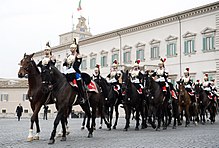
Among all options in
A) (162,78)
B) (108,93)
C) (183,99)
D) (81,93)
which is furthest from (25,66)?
(183,99)

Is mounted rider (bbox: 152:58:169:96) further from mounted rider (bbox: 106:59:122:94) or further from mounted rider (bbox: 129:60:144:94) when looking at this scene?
mounted rider (bbox: 106:59:122:94)

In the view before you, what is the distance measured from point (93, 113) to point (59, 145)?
12.0ft

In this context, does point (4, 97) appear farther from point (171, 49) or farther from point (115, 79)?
point (115, 79)

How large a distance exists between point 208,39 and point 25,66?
110 feet

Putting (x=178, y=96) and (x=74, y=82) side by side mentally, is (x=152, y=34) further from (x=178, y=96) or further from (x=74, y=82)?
(x=74, y=82)

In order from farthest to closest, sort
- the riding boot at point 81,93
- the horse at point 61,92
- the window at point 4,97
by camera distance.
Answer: the window at point 4,97 < the riding boot at point 81,93 < the horse at point 61,92

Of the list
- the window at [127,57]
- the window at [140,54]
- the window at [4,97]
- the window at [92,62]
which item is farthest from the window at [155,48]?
the window at [4,97]

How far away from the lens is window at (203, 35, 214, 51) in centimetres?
4247

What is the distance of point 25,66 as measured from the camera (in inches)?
504

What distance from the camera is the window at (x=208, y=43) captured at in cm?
4247

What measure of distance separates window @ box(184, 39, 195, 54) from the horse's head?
34.4 meters

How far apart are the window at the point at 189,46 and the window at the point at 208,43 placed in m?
1.72

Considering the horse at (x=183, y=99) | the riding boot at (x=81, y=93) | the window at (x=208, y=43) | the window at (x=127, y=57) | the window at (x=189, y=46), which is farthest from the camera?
the window at (x=127, y=57)

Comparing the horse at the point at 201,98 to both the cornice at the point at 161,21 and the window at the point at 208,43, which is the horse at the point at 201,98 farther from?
the cornice at the point at 161,21
